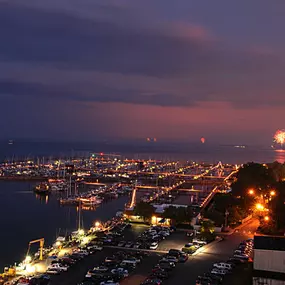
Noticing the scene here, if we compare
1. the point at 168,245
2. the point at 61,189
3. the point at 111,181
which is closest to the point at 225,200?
the point at 168,245

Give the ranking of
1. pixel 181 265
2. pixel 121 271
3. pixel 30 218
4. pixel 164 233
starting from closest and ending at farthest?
pixel 121 271, pixel 181 265, pixel 164 233, pixel 30 218

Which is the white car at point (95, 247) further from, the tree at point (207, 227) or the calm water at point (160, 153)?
the calm water at point (160, 153)

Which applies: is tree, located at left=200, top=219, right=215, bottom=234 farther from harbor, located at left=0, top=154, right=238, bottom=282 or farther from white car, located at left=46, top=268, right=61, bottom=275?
white car, located at left=46, top=268, right=61, bottom=275

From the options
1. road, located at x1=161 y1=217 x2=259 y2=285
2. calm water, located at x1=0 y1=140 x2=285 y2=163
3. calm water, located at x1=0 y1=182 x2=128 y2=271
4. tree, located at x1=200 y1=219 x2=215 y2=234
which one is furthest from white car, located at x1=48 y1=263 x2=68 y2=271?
calm water, located at x1=0 y1=140 x2=285 y2=163

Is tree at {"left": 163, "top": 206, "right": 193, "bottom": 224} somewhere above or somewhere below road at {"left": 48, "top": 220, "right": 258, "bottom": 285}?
above

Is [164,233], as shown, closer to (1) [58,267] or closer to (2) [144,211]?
(2) [144,211]

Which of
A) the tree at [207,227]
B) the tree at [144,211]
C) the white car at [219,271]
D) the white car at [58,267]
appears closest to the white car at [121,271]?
the white car at [58,267]

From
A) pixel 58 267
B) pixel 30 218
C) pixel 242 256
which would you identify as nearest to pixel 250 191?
pixel 242 256

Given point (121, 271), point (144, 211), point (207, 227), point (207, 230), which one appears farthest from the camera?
point (144, 211)

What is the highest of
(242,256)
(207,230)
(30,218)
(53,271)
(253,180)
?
(253,180)
